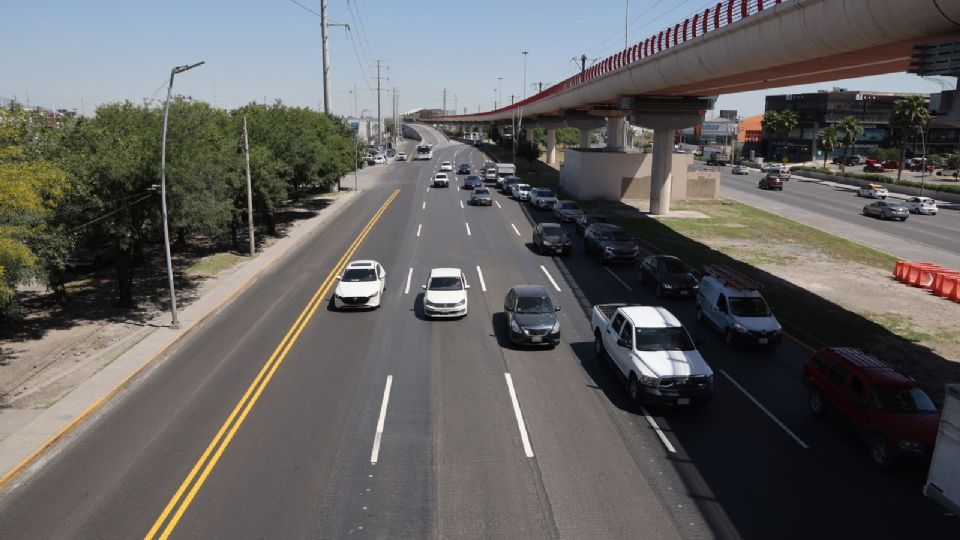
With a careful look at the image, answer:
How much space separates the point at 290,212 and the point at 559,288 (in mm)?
30665

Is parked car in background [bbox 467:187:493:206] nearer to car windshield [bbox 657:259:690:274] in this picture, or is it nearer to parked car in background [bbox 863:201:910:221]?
car windshield [bbox 657:259:690:274]

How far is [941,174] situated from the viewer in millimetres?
90000

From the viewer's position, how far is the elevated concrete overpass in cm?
1648

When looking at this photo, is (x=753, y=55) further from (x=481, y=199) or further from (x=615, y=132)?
(x=615, y=132)

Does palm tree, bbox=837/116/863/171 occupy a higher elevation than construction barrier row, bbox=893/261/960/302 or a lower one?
higher

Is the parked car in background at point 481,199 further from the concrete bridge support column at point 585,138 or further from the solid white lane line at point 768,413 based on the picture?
the solid white lane line at point 768,413

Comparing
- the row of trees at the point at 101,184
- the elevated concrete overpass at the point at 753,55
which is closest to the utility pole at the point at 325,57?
the elevated concrete overpass at the point at 753,55

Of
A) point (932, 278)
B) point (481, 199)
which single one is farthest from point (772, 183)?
point (932, 278)

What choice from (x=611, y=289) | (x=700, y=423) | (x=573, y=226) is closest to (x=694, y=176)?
(x=573, y=226)

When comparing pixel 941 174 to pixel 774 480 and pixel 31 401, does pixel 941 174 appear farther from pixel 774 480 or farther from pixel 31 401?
pixel 31 401

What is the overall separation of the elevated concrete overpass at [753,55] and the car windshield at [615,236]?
349 inches

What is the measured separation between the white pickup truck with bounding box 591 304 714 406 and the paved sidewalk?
13.0 meters

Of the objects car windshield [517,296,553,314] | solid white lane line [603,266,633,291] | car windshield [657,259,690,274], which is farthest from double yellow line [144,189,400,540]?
car windshield [657,259,690,274]

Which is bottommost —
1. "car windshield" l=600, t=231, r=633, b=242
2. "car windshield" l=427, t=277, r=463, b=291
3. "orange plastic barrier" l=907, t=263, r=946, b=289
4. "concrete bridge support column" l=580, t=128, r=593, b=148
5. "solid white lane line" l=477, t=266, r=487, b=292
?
"solid white lane line" l=477, t=266, r=487, b=292
